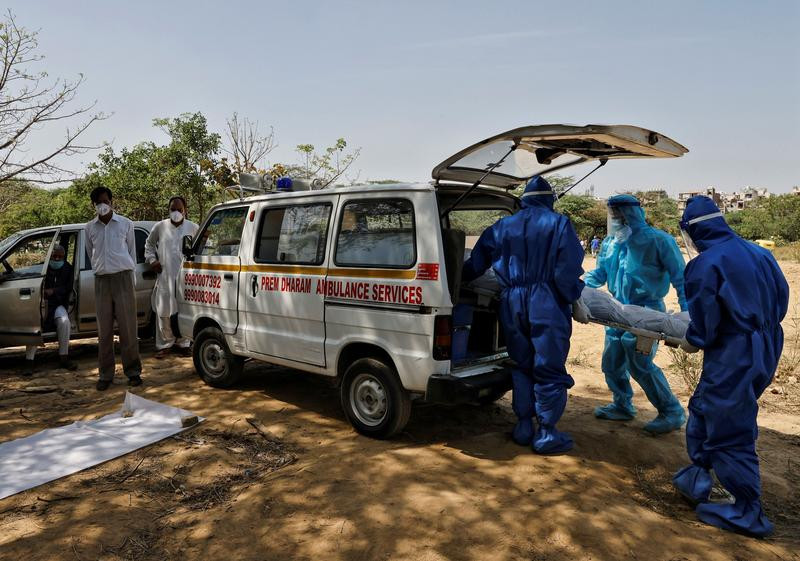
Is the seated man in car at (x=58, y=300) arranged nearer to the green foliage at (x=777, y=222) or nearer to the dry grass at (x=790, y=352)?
the dry grass at (x=790, y=352)

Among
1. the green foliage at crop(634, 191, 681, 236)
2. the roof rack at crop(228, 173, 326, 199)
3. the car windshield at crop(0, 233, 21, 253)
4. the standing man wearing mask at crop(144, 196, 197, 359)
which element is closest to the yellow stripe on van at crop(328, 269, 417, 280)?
the roof rack at crop(228, 173, 326, 199)

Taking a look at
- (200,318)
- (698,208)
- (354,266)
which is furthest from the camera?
(200,318)

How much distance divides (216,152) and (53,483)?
1530 cm

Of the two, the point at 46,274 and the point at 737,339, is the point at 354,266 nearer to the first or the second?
the point at 737,339

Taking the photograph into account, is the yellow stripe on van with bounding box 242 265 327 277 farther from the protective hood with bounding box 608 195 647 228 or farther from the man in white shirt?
the protective hood with bounding box 608 195 647 228

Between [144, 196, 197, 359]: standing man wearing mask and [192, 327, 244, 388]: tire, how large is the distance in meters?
1.44

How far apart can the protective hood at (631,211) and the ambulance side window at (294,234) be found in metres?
2.56

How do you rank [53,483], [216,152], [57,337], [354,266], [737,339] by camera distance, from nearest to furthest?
[737,339] < [53,483] < [354,266] < [57,337] < [216,152]

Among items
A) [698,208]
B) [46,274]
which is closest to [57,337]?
[46,274]

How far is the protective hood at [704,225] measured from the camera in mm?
3361

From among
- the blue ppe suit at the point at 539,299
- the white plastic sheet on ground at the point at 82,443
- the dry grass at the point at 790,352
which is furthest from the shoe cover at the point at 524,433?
the dry grass at the point at 790,352

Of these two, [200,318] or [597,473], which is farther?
[200,318]

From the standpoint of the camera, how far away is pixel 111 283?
6.03 meters

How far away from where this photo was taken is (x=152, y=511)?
3400 mm
